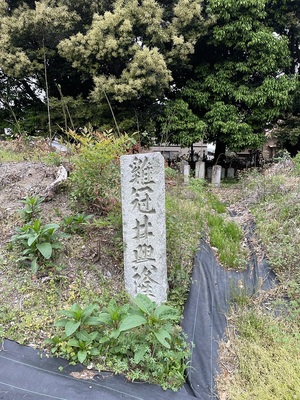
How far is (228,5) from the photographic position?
653 centimetres

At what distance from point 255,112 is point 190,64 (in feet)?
7.74

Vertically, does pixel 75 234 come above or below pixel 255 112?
below

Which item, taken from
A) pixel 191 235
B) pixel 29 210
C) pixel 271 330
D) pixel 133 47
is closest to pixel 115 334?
pixel 271 330

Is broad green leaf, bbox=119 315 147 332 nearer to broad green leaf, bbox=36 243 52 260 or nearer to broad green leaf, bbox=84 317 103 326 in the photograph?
broad green leaf, bbox=84 317 103 326

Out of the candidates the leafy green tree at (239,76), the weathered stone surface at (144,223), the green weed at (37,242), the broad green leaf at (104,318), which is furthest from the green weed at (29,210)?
the leafy green tree at (239,76)

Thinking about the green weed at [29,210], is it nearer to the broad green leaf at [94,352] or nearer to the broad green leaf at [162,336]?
the broad green leaf at [94,352]

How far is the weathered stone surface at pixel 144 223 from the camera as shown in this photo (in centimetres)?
241

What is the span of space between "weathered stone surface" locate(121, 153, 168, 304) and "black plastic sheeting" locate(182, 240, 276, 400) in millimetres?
402

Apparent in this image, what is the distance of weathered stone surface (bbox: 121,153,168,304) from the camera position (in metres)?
2.41

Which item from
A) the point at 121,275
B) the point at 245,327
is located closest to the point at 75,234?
the point at 121,275

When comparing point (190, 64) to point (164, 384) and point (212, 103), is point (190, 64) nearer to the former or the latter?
point (212, 103)

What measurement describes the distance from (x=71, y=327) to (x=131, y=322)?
412 millimetres

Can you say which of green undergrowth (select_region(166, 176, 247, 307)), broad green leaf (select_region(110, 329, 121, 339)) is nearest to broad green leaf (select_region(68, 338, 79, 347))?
broad green leaf (select_region(110, 329, 121, 339))

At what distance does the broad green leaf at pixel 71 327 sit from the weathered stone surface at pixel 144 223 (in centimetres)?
68
